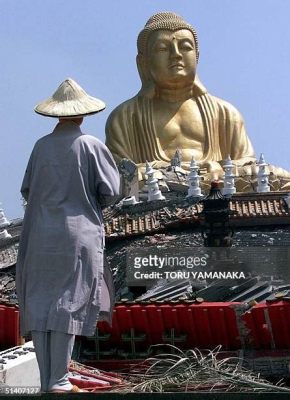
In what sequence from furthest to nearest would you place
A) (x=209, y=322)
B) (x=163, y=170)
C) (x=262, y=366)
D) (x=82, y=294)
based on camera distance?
(x=163, y=170), (x=209, y=322), (x=262, y=366), (x=82, y=294)

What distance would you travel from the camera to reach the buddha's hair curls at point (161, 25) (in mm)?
19062

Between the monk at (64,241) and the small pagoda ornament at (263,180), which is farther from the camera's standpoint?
the small pagoda ornament at (263,180)

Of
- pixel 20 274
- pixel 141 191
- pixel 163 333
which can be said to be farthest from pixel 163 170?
pixel 20 274

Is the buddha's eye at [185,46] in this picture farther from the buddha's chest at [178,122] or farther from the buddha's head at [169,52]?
the buddha's chest at [178,122]

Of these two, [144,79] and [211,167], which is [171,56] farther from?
[211,167]

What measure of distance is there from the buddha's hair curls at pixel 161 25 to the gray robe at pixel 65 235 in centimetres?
1515

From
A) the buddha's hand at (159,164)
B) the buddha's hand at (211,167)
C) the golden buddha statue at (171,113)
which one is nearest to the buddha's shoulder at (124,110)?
the golden buddha statue at (171,113)

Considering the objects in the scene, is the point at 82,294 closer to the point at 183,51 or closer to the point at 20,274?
the point at 20,274

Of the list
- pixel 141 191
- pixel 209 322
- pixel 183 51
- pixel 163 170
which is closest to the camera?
pixel 209 322

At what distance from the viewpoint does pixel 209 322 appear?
19.5 feet

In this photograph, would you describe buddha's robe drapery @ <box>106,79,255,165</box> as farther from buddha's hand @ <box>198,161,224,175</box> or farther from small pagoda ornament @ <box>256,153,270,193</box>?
small pagoda ornament @ <box>256,153,270,193</box>

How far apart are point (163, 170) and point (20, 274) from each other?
12.8m

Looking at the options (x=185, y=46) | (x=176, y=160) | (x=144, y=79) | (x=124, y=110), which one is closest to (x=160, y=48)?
(x=185, y=46)

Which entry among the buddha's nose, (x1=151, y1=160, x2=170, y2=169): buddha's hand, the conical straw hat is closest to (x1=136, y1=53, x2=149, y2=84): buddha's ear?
the buddha's nose
